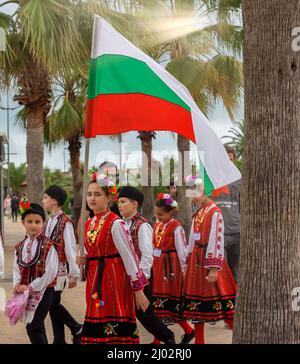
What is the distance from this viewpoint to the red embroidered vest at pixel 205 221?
25.2 feet

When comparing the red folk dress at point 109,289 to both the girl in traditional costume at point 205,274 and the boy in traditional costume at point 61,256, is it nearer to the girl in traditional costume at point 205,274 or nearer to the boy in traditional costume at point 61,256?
the boy in traditional costume at point 61,256

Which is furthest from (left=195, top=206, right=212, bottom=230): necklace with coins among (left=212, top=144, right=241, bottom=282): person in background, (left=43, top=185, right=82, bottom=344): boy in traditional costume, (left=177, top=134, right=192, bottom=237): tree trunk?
(left=177, top=134, right=192, bottom=237): tree trunk

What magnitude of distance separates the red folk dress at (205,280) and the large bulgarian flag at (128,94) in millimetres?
1558

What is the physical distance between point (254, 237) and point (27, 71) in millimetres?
11334

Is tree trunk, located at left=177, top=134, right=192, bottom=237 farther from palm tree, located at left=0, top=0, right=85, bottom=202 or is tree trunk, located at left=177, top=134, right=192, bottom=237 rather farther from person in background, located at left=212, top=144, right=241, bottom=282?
person in background, located at left=212, top=144, right=241, bottom=282

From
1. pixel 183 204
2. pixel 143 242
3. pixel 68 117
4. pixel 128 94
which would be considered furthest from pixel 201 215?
pixel 68 117

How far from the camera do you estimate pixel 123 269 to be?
5.93 meters

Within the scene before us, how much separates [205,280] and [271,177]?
115 inches

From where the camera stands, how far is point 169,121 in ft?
20.9

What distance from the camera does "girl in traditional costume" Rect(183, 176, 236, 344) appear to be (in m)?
7.56

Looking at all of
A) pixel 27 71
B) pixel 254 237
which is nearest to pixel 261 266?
pixel 254 237

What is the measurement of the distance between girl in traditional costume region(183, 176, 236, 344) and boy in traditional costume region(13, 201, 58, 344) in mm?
1691
